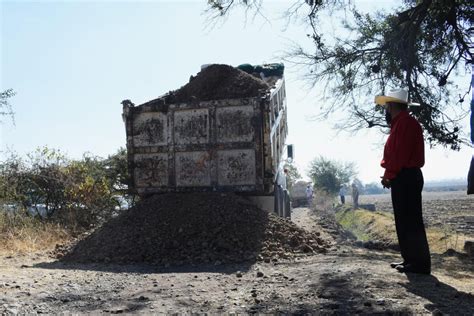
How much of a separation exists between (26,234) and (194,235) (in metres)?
3.75

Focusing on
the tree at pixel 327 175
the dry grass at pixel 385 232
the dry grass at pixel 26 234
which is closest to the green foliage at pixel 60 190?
the dry grass at pixel 26 234

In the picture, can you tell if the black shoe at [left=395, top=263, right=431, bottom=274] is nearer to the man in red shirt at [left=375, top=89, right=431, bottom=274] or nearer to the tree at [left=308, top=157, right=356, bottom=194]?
the man in red shirt at [left=375, top=89, right=431, bottom=274]

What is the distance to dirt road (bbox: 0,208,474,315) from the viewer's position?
3730 mm

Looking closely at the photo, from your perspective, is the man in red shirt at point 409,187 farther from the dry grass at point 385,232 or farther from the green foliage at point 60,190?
the green foliage at point 60,190

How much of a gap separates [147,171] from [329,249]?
326 cm

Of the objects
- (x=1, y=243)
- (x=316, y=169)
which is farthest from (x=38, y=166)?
(x=316, y=169)

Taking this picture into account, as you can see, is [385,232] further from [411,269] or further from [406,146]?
[406,146]

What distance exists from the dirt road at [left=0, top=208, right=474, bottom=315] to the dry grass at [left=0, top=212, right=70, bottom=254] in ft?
7.31

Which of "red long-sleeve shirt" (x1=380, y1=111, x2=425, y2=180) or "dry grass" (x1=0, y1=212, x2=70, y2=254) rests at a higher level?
"red long-sleeve shirt" (x1=380, y1=111, x2=425, y2=180)

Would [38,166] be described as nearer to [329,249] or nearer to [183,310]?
[329,249]

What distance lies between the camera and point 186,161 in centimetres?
784

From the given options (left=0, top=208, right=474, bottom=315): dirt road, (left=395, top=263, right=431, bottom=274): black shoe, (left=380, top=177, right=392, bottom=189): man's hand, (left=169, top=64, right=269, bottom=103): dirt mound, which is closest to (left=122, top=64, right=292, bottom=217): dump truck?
(left=169, top=64, right=269, bottom=103): dirt mound

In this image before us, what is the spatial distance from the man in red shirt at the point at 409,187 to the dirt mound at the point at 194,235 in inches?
75.3

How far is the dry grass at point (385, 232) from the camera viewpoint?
9.97 metres
